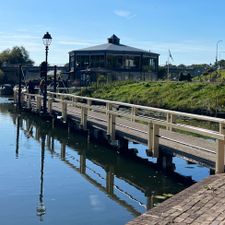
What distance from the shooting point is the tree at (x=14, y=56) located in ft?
433

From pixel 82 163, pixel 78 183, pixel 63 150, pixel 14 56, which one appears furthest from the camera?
pixel 14 56

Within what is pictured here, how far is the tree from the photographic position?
13188cm

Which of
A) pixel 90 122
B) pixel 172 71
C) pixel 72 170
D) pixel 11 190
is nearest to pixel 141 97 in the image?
pixel 90 122

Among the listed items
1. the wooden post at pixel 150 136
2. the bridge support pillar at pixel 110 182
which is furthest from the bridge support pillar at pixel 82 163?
the wooden post at pixel 150 136

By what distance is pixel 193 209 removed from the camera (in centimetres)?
730

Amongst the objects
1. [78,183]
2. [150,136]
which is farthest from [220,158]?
[78,183]

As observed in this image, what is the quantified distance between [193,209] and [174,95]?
36624 millimetres

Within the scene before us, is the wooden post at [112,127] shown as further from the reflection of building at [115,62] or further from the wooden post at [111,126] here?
the reflection of building at [115,62]

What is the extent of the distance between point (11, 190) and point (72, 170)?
303 centimetres

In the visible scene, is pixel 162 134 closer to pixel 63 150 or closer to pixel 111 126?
pixel 111 126

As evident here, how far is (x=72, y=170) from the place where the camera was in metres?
14.0

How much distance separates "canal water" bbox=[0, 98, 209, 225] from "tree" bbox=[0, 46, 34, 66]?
115237 millimetres

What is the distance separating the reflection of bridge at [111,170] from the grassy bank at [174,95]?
1686 centimetres

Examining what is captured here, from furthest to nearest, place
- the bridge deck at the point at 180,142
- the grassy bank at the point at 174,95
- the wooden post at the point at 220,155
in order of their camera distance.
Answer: the grassy bank at the point at 174,95 < the bridge deck at the point at 180,142 < the wooden post at the point at 220,155
